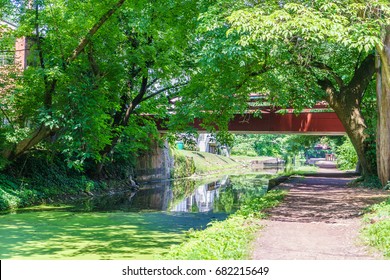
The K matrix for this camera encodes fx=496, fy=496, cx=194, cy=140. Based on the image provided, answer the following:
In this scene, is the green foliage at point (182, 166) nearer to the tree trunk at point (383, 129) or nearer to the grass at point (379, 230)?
the tree trunk at point (383, 129)

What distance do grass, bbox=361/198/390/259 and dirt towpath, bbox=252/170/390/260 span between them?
0.15m

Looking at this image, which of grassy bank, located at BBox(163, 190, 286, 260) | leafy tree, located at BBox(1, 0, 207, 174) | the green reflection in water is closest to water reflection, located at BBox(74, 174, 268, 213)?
the green reflection in water

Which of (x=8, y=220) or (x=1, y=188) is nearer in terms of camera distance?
(x=8, y=220)

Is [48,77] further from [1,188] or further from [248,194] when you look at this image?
[248,194]

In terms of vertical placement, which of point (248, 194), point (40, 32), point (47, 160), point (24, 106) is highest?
point (40, 32)

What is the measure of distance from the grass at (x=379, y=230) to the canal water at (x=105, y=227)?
3313mm

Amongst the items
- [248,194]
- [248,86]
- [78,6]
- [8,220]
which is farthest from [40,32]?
[248,194]

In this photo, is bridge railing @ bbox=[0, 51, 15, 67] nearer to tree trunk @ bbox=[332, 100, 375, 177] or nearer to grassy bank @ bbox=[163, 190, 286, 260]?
grassy bank @ bbox=[163, 190, 286, 260]

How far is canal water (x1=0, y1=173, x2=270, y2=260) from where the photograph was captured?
929cm

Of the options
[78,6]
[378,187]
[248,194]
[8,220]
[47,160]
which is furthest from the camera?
[248,194]

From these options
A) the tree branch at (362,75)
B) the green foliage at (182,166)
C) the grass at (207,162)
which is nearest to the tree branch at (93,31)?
the tree branch at (362,75)

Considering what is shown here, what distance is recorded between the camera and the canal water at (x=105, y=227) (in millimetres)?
9289

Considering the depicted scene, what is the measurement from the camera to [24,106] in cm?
1638

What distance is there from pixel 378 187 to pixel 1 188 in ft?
42.4
